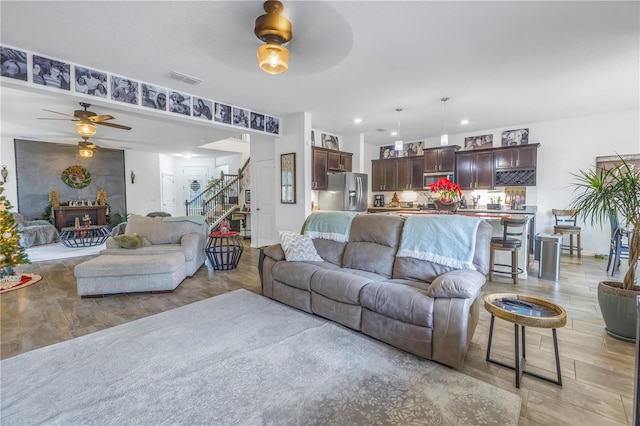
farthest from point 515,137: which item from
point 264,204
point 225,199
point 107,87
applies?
point 225,199

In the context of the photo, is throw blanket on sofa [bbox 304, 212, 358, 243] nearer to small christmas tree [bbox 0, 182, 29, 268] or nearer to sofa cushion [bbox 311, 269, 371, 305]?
sofa cushion [bbox 311, 269, 371, 305]

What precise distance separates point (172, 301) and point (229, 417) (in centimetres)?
221

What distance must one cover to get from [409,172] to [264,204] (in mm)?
4100

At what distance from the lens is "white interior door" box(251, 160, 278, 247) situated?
21.4 ft

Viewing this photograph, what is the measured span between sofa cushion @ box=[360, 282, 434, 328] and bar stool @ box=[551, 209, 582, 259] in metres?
5.04

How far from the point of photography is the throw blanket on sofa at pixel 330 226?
3510 millimetres

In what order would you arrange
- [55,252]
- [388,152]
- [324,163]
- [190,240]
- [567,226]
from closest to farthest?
[190,240] < [567,226] < [55,252] < [324,163] < [388,152]

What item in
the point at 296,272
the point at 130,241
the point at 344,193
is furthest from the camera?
the point at 344,193

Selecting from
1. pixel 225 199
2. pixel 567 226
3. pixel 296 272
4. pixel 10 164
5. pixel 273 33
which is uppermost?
pixel 273 33

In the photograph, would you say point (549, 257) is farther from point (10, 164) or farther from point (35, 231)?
point (10, 164)

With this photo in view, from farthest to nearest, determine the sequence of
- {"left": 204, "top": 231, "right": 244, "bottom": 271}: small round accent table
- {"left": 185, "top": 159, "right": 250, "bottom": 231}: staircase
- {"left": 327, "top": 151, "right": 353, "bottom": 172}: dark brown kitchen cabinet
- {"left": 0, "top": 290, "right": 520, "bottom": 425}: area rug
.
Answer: {"left": 185, "top": 159, "right": 250, "bottom": 231}: staircase → {"left": 327, "top": 151, "right": 353, "bottom": 172}: dark brown kitchen cabinet → {"left": 204, "top": 231, "right": 244, "bottom": 271}: small round accent table → {"left": 0, "top": 290, "right": 520, "bottom": 425}: area rug

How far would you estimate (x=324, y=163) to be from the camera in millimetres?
6707

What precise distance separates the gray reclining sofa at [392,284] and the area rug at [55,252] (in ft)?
15.9

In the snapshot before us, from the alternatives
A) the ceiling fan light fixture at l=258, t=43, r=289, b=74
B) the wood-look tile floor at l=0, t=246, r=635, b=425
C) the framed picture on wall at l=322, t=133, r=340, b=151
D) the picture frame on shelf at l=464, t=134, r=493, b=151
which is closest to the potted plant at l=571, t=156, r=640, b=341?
the wood-look tile floor at l=0, t=246, r=635, b=425
